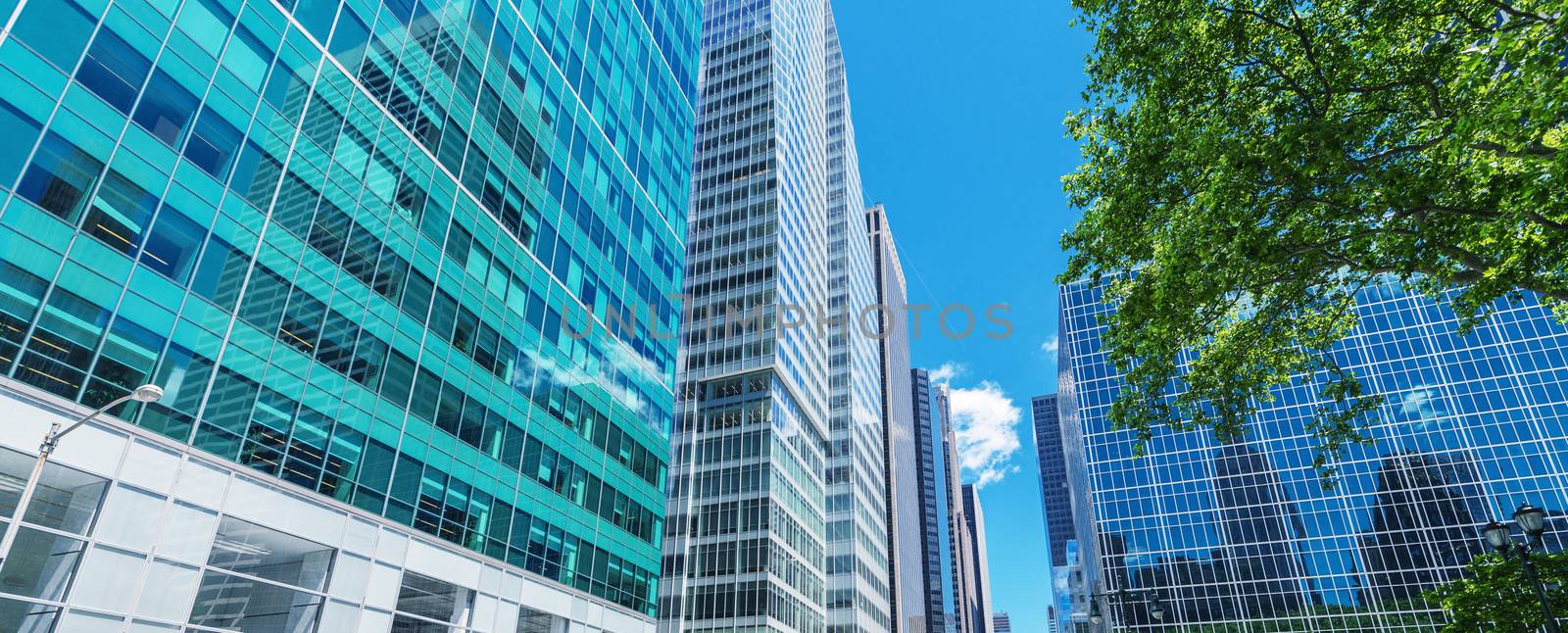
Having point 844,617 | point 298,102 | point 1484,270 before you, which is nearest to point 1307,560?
point 844,617

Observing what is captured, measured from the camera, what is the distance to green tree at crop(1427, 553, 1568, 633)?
18359mm

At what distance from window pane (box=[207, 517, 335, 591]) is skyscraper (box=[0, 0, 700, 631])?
92mm

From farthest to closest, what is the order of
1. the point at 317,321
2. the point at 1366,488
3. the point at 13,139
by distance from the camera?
1. the point at 1366,488
2. the point at 317,321
3. the point at 13,139

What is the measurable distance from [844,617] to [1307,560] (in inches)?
2035

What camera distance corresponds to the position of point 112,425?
18.5 metres

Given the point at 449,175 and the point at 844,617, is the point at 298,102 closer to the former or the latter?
the point at 449,175

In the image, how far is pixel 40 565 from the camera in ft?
57.0

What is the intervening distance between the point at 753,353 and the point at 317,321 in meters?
58.7

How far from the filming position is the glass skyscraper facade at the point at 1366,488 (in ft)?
286

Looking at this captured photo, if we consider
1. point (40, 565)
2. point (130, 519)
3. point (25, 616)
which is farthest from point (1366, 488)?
point (25, 616)

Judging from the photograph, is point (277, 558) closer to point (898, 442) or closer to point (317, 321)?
point (317, 321)

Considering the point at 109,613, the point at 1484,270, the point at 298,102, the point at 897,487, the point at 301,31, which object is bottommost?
the point at 109,613

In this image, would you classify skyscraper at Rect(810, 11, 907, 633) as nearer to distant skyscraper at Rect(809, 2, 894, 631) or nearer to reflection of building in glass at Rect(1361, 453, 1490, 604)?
distant skyscraper at Rect(809, 2, 894, 631)

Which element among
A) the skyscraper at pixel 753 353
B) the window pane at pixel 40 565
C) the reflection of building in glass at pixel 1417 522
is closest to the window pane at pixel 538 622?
the window pane at pixel 40 565
